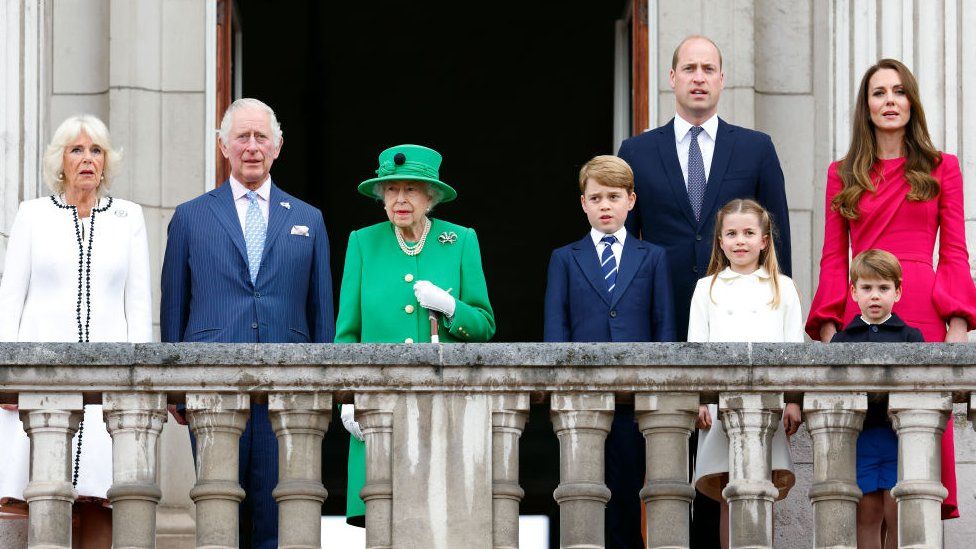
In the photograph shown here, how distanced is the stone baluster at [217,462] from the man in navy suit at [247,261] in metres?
0.74

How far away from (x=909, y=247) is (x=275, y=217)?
229 cm

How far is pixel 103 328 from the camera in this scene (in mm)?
8211

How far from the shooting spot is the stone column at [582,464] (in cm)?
742

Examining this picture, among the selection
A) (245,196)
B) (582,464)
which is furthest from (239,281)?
(582,464)

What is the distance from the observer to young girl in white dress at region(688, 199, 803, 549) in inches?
322

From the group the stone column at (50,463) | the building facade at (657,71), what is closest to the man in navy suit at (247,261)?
the stone column at (50,463)

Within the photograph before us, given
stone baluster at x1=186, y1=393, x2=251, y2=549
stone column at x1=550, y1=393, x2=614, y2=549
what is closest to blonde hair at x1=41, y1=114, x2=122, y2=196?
stone baluster at x1=186, y1=393, x2=251, y2=549

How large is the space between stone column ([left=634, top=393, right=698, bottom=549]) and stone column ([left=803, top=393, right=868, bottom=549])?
0.39 metres

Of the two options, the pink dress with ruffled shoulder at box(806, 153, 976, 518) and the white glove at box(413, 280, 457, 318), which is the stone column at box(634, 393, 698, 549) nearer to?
the white glove at box(413, 280, 457, 318)

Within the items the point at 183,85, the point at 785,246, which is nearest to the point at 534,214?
the point at 183,85

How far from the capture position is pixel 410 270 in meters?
8.41

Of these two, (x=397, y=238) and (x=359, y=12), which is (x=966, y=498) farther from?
(x=359, y=12)

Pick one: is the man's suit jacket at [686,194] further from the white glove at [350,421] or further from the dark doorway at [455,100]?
the dark doorway at [455,100]

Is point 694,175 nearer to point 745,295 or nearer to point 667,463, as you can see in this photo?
point 745,295
